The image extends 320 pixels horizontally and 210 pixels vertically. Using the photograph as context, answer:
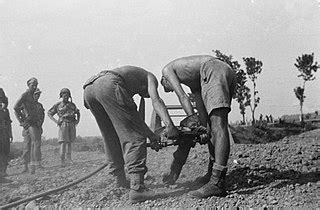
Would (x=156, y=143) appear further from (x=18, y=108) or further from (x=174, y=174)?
(x=18, y=108)

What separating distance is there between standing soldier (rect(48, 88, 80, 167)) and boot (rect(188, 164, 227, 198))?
418 centimetres

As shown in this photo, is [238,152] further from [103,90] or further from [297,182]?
[103,90]

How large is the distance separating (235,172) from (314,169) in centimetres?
73

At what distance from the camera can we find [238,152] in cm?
443

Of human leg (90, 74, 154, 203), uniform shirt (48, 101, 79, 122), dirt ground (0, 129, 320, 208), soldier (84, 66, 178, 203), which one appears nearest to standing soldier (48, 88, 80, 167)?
uniform shirt (48, 101, 79, 122)

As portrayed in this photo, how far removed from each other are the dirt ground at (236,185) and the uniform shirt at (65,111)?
1947 millimetres

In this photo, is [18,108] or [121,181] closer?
[121,181]

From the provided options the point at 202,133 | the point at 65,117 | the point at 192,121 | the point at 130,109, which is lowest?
the point at 65,117

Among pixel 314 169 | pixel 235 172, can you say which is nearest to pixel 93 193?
pixel 235 172

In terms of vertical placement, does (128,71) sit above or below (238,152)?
above

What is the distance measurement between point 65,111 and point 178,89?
4.07 m

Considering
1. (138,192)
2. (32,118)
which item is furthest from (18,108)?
(138,192)

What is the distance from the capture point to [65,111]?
661cm

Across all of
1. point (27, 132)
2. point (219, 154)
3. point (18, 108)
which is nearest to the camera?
point (219, 154)
